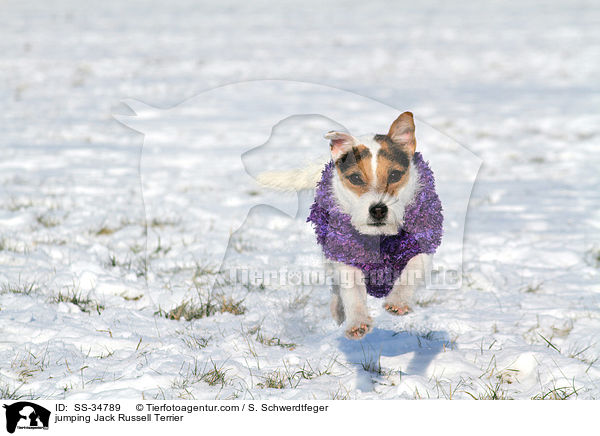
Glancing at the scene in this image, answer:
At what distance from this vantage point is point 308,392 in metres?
2.90

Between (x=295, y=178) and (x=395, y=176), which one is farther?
(x=295, y=178)

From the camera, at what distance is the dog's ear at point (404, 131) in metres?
2.39

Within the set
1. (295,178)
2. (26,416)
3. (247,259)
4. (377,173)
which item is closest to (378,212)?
(377,173)

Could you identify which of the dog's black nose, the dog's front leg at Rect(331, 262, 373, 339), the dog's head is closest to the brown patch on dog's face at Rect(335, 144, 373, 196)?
the dog's head

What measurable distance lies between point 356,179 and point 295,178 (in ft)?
1.81

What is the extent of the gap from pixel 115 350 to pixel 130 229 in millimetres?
2410

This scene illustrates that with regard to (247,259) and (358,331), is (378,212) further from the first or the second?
(247,259)

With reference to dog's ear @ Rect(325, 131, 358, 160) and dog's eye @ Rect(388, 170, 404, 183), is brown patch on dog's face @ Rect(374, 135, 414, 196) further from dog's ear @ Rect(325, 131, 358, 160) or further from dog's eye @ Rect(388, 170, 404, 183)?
dog's ear @ Rect(325, 131, 358, 160)

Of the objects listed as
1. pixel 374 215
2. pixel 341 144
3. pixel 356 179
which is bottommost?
pixel 374 215

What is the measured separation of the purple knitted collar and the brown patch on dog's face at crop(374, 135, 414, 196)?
0.13 m

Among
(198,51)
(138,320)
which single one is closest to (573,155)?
(138,320)

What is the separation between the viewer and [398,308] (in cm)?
266

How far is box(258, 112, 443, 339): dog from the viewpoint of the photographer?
249 centimetres

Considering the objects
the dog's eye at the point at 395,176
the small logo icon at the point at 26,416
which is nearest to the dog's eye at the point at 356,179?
the dog's eye at the point at 395,176
